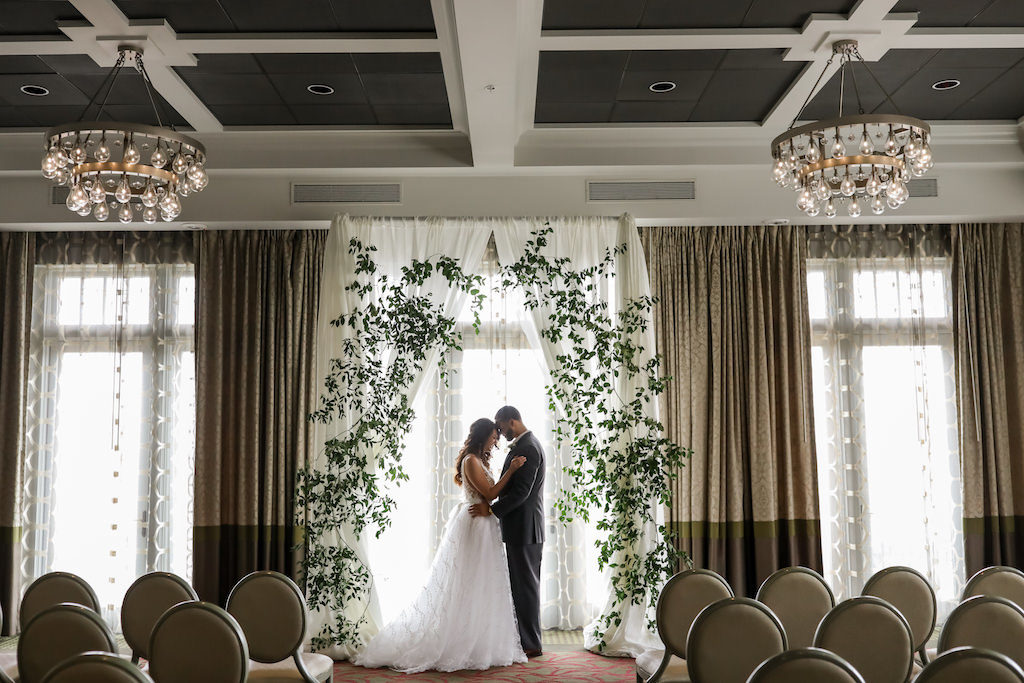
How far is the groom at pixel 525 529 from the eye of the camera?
574cm

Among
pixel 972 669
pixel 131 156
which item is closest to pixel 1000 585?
pixel 972 669

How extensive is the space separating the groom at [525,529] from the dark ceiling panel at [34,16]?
3619mm

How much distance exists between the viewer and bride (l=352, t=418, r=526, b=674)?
5375mm

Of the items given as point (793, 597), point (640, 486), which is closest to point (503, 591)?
point (640, 486)

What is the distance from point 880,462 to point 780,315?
1384 mm

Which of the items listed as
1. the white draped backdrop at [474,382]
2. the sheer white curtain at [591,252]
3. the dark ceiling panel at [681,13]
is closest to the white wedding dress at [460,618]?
the white draped backdrop at [474,382]

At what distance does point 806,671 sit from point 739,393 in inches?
170

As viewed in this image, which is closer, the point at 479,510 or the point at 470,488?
the point at 479,510

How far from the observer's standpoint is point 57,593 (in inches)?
161

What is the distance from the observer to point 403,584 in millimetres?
6512

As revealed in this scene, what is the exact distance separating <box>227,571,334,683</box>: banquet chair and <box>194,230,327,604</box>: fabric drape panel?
2470 mm

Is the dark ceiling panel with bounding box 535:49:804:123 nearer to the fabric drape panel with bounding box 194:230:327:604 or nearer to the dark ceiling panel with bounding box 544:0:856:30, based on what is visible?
the dark ceiling panel with bounding box 544:0:856:30

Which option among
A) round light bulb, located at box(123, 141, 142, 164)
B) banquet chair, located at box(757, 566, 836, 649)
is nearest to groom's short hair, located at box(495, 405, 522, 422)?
banquet chair, located at box(757, 566, 836, 649)

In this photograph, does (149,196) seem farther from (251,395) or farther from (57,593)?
(251,395)
